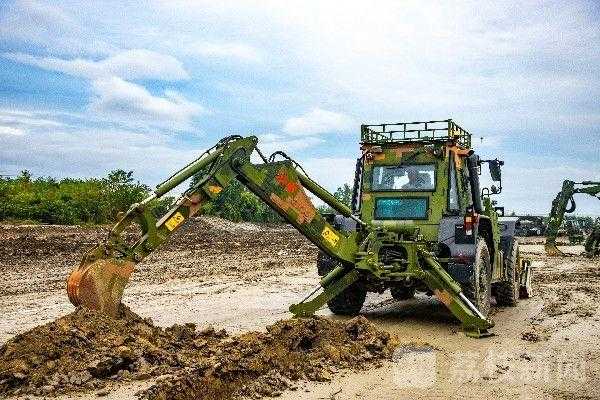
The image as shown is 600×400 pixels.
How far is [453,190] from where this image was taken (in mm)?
9188

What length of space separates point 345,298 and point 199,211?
3523mm

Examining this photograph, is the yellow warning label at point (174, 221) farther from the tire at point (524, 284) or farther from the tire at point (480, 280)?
the tire at point (524, 284)

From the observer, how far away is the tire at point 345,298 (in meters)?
9.42

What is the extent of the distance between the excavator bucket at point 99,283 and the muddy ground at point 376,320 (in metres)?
0.52

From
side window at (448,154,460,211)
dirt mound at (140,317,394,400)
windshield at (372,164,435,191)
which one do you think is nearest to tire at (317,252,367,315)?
windshield at (372,164,435,191)

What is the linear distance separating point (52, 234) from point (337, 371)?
22.9 m

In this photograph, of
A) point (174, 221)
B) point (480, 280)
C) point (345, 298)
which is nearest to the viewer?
point (174, 221)

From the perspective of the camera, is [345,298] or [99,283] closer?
[99,283]

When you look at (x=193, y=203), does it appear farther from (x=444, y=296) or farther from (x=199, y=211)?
(x=444, y=296)

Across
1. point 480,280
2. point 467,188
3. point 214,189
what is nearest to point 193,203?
point 214,189

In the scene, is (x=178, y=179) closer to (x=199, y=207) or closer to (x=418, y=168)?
(x=199, y=207)

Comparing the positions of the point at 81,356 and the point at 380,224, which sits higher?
the point at 380,224

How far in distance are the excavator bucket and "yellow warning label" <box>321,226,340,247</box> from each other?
2.75 metres

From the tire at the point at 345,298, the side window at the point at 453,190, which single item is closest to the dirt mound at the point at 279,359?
the tire at the point at 345,298
